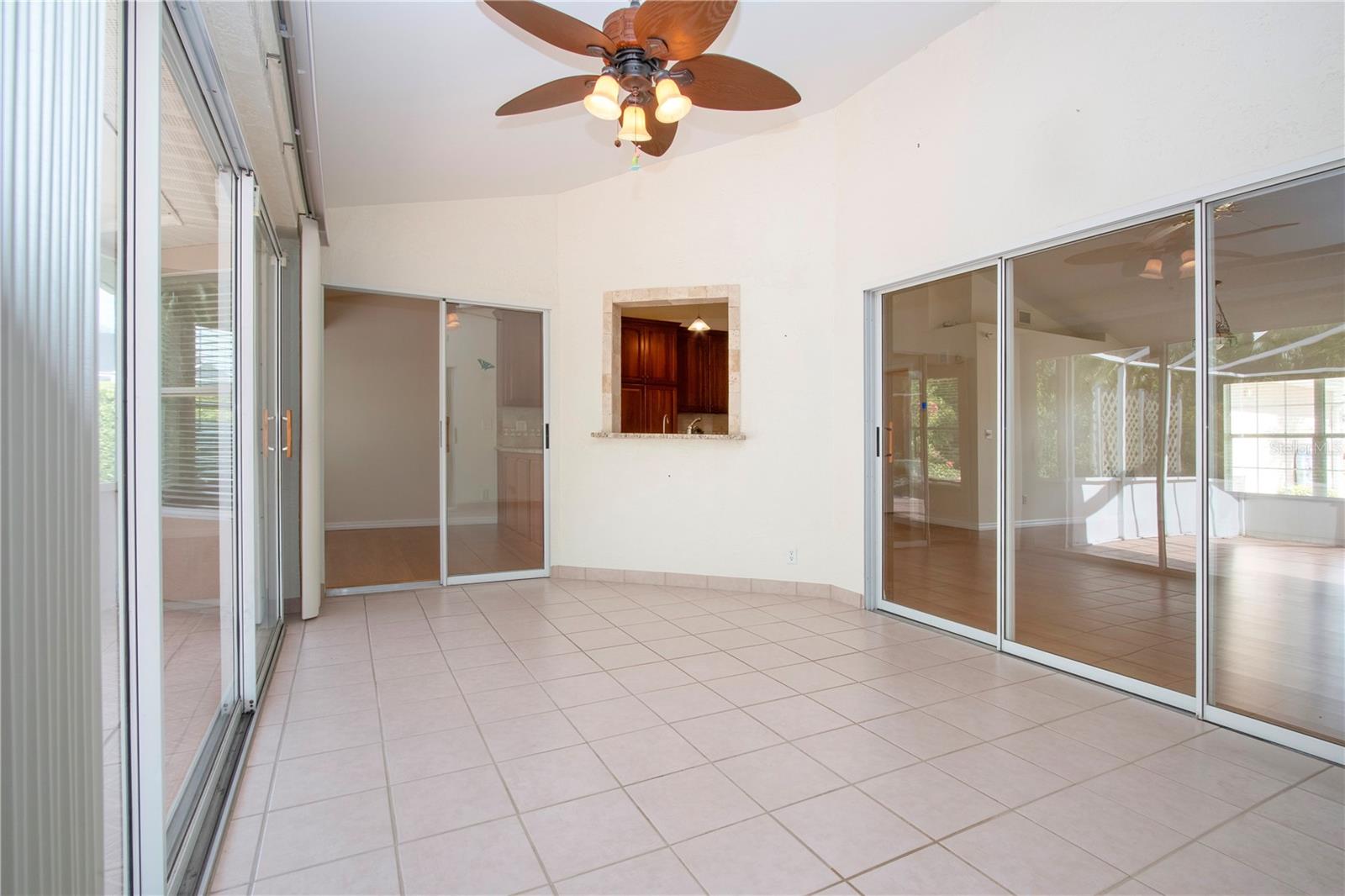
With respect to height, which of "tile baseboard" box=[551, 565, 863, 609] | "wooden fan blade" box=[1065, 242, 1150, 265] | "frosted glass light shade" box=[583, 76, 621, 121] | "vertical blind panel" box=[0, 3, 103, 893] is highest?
"frosted glass light shade" box=[583, 76, 621, 121]

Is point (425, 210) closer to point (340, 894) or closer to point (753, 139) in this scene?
point (753, 139)

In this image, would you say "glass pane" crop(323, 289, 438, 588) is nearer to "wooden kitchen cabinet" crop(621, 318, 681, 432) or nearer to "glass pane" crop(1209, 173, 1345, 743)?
"wooden kitchen cabinet" crop(621, 318, 681, 432)

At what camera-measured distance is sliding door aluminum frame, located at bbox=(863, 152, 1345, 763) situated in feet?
8.64

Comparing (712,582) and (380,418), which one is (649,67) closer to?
(712,582)

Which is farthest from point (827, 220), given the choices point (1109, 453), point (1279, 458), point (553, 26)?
point (1279, 458)

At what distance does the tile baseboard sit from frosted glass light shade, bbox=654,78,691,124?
333cm

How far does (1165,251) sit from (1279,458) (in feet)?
3.27

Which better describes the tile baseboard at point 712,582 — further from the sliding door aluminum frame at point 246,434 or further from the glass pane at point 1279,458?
the sliding door aluminum frame at point 246,434

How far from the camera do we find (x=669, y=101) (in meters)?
2.63

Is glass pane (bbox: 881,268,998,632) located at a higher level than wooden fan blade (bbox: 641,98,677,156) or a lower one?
lower

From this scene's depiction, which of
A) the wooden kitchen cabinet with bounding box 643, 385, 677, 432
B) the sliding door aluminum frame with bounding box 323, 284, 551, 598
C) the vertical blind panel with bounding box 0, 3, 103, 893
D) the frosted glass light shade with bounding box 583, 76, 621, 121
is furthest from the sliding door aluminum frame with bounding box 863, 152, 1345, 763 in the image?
the wooden kitchen cabinet with bounding box 643, 385, 677, 432

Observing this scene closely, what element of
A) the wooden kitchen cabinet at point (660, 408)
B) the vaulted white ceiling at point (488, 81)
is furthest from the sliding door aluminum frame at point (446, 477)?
the wooden kitchen cabinet at point (660, 408)

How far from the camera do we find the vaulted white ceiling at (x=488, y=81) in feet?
10.7

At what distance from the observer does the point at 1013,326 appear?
12.1 ft
